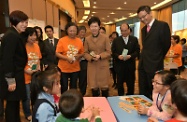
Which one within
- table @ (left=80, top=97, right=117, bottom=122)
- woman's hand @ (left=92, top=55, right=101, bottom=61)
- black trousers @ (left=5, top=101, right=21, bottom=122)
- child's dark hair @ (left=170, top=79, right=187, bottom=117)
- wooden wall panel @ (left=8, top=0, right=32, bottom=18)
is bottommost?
black trousers @ (left=5, top=101, right=21, bottom=122)

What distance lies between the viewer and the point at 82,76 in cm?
356

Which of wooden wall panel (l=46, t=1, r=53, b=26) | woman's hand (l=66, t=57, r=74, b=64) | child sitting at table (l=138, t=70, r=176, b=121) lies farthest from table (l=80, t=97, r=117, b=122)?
wooden wall panel (l=46, t=1, r=53, b=26)

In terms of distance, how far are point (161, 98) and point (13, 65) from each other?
151 centimetres

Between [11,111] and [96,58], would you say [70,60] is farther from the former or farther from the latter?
[11,111]

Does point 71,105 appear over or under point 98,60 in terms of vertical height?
under

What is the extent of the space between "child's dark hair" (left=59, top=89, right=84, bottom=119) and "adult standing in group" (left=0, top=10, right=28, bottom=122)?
0.91m

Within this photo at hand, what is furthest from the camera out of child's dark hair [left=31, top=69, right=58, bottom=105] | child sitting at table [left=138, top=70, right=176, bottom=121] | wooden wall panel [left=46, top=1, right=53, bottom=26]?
wooden wall panel [left=46, top=1, right=53, bottom=26]

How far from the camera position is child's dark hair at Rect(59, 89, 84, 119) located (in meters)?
1.19

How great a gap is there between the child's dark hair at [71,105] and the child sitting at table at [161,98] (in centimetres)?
70

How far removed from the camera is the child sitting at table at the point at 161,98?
1.61 meters

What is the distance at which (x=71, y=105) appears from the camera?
1198 mm

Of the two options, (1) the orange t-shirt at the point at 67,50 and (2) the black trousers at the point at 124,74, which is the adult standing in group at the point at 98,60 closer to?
(1) the orange t-shirt at the point at 67,50

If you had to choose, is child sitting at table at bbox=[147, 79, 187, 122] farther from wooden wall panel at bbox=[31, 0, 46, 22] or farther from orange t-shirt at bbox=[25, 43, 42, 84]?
wooden wall panel at bbox=[31, 0, 46, 22]

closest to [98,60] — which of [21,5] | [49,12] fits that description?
[21,5]
